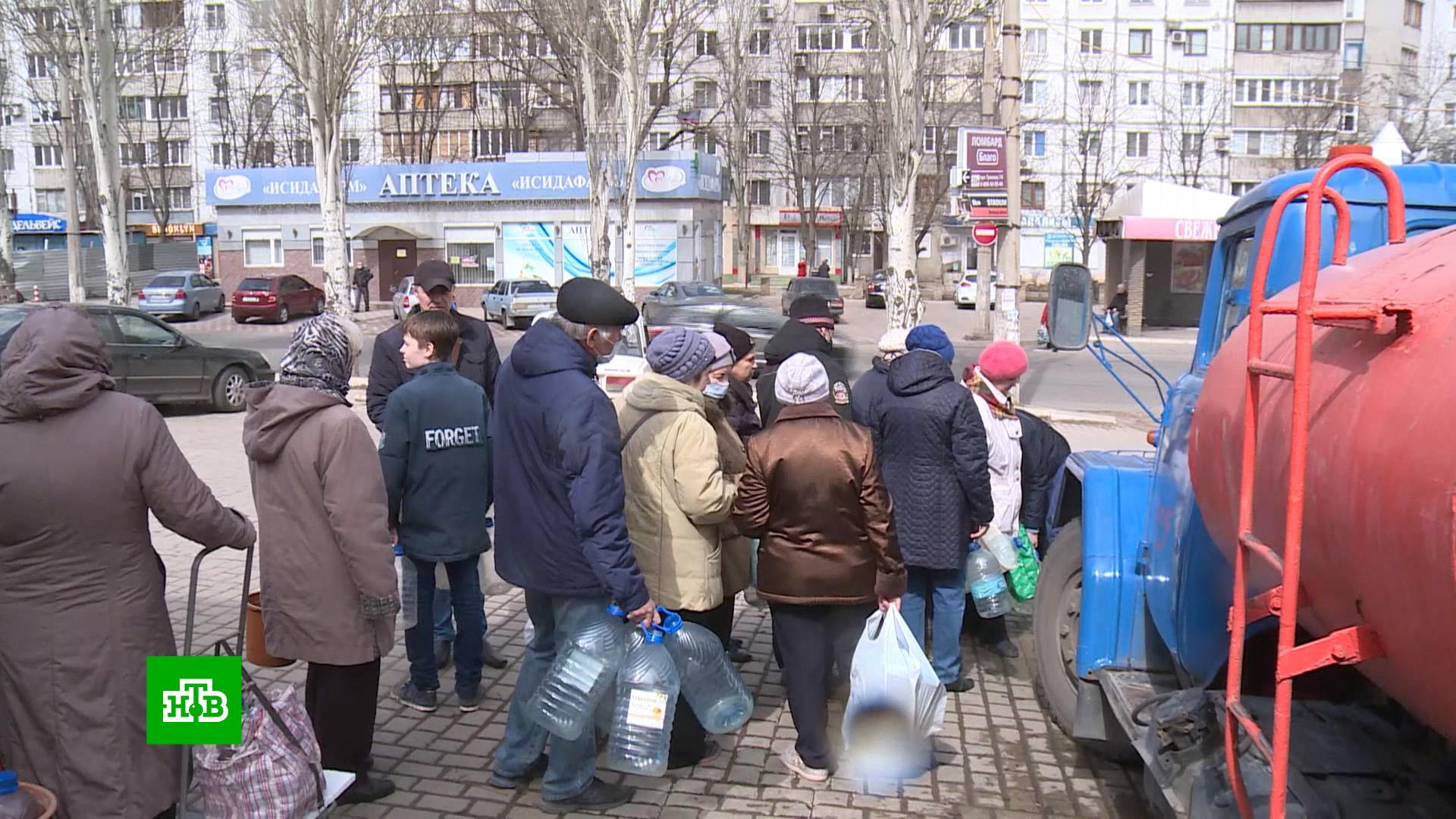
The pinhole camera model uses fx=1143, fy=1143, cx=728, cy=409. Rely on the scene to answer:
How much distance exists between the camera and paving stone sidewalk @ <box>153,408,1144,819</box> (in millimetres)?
4277

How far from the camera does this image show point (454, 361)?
5.35m

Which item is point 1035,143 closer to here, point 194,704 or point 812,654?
point 812,654

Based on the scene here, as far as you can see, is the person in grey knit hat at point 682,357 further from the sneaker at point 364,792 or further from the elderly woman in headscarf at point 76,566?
the sneaker at point 364,792

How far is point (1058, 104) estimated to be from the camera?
57000 millimetres

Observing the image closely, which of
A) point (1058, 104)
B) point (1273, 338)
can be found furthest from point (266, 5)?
point (1058, 104)

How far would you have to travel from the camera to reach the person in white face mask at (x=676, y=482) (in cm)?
422

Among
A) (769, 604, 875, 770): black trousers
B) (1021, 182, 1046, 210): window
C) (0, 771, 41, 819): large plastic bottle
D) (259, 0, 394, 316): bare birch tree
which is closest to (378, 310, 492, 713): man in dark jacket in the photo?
(769, 604, 875, 770): black trousers

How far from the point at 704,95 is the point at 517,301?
94.2 ft

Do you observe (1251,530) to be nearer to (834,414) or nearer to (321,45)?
(834,414)

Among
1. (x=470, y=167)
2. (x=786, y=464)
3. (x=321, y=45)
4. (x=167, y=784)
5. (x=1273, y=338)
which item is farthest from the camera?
(x=470, y=167)

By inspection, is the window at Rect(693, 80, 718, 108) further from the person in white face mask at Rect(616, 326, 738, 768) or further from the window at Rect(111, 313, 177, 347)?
the person in white face mask at Rect(616, 326, 738, 768)

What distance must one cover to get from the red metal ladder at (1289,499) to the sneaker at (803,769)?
7.17 ft

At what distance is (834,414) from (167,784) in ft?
8.38

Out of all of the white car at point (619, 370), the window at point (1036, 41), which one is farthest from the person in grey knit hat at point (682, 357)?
the window at point (1036, 41)
